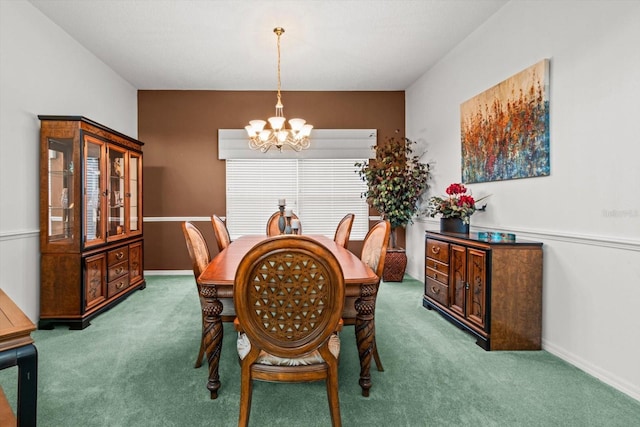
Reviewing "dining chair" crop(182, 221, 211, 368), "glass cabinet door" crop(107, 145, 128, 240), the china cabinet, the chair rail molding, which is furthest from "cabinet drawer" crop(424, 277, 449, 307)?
"glass cabinet door" crop(107, 145, 128, 240)

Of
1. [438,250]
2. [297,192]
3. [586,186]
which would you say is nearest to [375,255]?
[438,250]

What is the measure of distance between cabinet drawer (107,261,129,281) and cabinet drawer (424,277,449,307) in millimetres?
3287

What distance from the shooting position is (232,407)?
174 centimetres

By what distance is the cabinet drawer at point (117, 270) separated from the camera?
134 inches

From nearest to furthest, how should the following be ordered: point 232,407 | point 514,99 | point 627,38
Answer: point 232,407 < point 627,38 < point 514,99

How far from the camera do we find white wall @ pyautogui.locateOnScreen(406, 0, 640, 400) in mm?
1879

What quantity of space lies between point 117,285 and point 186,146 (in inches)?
88.7

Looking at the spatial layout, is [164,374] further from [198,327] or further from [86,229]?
[86,229]

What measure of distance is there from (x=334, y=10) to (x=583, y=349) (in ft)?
10.5

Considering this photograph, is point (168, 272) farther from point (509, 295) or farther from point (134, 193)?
point (509, 295)

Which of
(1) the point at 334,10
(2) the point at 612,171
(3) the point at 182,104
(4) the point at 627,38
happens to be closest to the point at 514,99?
(4) the point at 627,38

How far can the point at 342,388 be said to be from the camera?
75.1 inches

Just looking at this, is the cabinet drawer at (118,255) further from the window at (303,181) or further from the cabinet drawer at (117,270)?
the window at (303,181)

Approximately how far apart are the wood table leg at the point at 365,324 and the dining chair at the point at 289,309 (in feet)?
1.03
